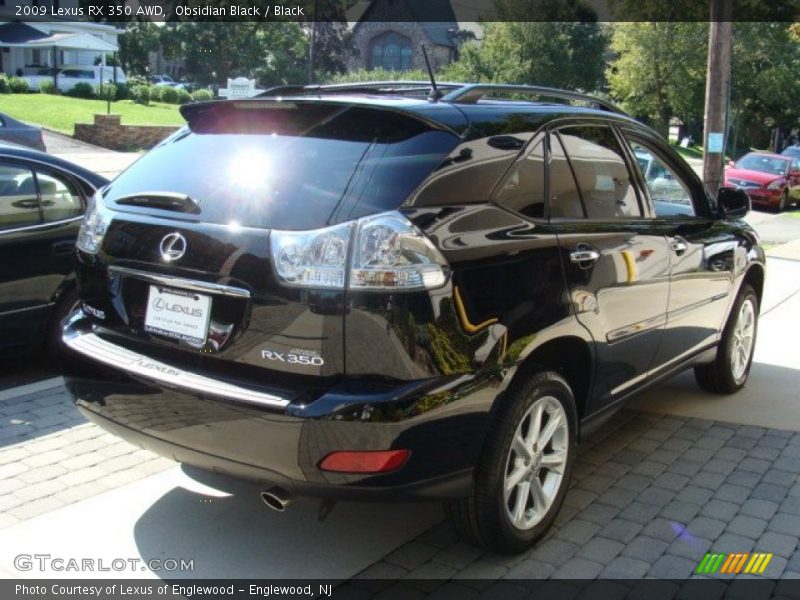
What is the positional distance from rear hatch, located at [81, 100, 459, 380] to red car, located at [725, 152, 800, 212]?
20.7 metres

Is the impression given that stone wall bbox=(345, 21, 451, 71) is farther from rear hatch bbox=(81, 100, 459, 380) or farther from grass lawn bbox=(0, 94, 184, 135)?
rear hatch bbox=(81, 100, 459, 380)

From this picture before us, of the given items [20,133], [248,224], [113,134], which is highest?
[113,134]

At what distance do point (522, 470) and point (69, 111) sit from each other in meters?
35.2

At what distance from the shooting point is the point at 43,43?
54.7 metres

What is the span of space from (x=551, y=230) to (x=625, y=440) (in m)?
1.91

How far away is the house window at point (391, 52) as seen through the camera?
249 ft

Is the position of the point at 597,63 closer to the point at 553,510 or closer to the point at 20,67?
the point at 20,67

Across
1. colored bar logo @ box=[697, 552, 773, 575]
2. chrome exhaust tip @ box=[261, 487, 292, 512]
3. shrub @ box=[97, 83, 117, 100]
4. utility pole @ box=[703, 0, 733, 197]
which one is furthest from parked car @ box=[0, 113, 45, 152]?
shrub @ box=[97, 83, 117, 100]

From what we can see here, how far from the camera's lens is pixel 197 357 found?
123 inches

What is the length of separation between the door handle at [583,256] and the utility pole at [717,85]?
31.9 feet

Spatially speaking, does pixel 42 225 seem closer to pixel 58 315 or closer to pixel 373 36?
pixel 58 315

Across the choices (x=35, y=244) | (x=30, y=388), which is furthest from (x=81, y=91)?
(x=30, y=388)

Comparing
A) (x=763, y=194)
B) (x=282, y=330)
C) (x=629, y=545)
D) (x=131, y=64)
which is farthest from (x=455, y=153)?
(x=131, y=64)

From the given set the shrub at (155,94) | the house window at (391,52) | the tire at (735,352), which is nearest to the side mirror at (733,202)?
the tire at (735,352)
